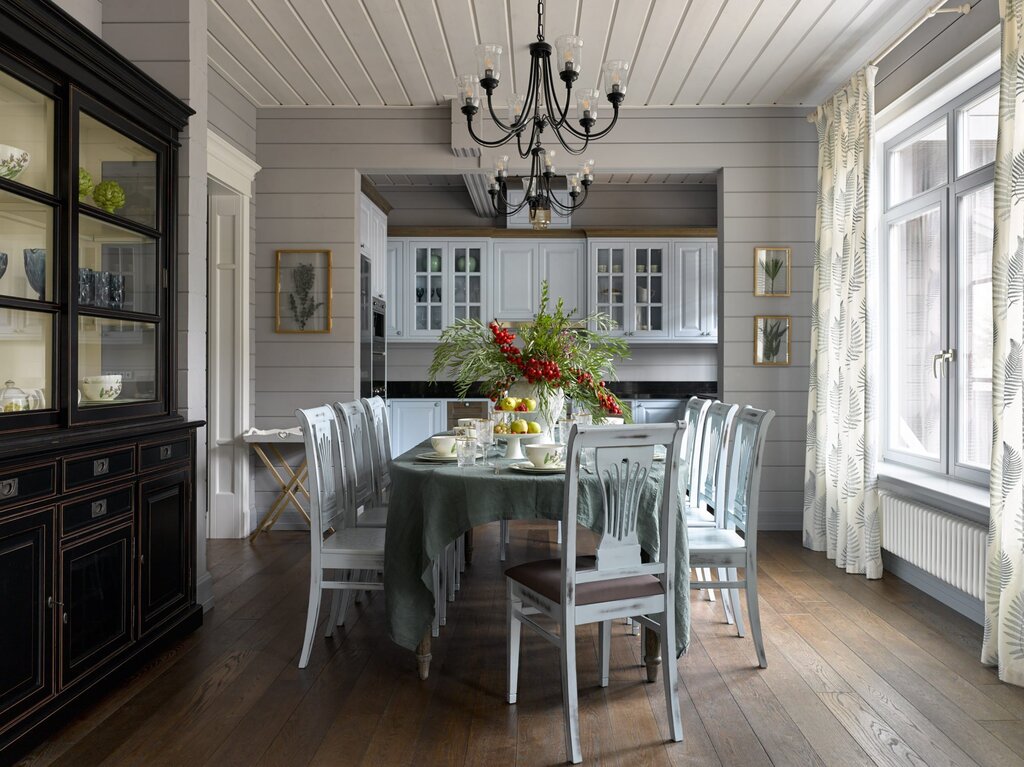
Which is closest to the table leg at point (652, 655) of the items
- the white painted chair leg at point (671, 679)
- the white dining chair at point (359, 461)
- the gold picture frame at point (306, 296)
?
the white painted chair leg at point (671, 679)

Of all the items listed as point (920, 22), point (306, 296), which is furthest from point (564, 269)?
point (920, 22)

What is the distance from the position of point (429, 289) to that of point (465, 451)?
15.5ft

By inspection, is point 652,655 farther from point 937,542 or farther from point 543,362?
point 937,542

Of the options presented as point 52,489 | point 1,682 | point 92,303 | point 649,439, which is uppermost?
point 92,303

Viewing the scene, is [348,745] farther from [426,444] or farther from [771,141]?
[771,141]

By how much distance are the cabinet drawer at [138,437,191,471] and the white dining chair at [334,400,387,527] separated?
662mm

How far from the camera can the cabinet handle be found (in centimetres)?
202

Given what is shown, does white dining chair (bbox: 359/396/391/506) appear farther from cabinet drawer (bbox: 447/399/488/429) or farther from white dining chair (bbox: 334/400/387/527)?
cabinet drawer (bbox: 447/399/488/429)

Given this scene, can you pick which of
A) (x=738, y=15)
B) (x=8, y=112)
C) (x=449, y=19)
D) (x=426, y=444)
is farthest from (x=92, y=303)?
(x=738, y=15)

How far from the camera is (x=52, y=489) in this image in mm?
2250

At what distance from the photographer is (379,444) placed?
377 centimetres

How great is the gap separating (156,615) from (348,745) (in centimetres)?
115

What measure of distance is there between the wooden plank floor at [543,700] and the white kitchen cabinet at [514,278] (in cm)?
416

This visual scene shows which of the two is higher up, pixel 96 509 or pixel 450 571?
pixel 96 509
